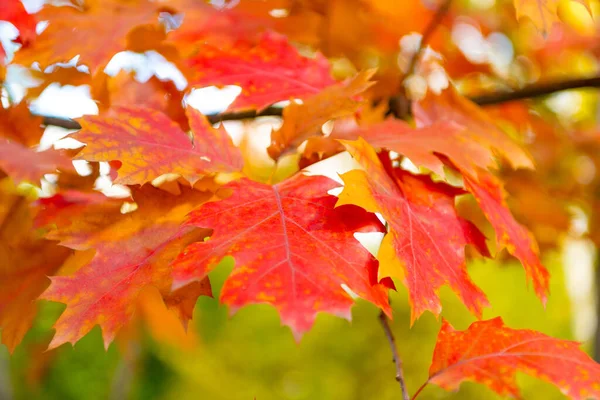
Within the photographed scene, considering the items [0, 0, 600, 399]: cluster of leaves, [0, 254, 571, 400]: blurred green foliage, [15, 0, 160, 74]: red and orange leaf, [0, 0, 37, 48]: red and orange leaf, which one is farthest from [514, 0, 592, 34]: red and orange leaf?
[0, 254, 571, 400]: blurred green foliage

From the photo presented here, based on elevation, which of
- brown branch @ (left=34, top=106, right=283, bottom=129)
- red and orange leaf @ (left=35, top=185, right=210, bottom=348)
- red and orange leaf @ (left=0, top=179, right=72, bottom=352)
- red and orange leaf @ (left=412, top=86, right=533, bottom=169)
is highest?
red and orange leaf @ (left=412, top=86, right=533, bottom=169)

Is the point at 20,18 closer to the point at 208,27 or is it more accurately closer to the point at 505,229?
the point at 208,27

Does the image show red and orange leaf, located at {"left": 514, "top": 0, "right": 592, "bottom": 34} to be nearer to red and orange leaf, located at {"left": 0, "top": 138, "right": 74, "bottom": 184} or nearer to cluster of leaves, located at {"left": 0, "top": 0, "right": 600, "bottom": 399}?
cluster of leaves, located at {"left": 0, "top": 0, "right": 600, "bottom": 399}

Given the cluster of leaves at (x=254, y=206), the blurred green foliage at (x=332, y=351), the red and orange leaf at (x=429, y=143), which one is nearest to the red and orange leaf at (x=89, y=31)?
the cluster of leaves at (x=254, y=206)

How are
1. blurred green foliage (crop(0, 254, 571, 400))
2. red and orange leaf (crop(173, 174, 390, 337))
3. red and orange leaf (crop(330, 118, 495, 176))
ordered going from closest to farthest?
red and orange leaf (crop(173, 174, 390, 337)) < red and orange leaf (crop(330, 118, 495, 176)) < blurred green foliage (crop(0, 254, 571, 400))

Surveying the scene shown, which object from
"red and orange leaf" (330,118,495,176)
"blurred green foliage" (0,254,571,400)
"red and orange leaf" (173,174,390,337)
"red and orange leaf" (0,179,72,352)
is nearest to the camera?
"red and orange leaf" (173,174,390,337)

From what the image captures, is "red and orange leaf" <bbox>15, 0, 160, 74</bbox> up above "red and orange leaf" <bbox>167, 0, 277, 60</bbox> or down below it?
above

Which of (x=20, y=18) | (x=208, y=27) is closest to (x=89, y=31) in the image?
(x=20, y=18)
